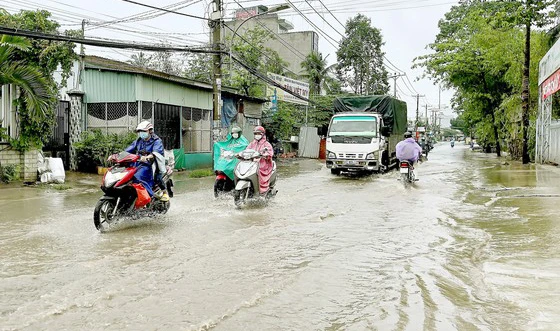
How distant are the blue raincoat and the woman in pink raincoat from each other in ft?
8.61

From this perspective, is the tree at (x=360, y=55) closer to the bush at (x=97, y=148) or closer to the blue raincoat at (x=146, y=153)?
the bush at (x=97, y=148)

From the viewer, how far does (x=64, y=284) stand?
481 cm

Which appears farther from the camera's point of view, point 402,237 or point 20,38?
point 20,38

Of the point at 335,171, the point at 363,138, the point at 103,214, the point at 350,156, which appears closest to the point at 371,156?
the point at 350,156

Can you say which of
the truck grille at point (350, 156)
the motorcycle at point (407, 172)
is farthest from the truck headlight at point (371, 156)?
the motorcycle at point (407, 172)

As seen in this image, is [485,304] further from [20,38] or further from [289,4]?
[289,4]

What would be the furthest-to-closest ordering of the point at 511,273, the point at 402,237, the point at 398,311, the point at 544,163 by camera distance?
the point at 544,163 < the point at 402,237 < the point at 511,273 < the point at 398,311

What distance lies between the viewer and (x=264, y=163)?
34.0ft

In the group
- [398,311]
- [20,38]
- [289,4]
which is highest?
[289,4]

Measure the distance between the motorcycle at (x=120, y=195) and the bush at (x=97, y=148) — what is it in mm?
8837

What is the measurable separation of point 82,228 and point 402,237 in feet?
15.6

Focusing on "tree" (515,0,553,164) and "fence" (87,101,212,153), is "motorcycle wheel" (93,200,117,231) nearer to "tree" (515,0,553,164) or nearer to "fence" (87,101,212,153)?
"fence" (87,101,212,153)

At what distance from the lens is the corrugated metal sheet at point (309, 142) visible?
31.6 m

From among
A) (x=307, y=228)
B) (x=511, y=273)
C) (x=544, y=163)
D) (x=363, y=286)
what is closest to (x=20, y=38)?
(x=307, y=228)
